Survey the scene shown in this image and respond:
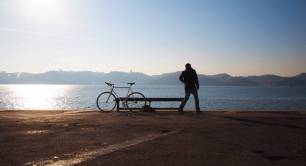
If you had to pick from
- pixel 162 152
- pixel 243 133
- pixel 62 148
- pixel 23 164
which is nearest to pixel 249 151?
pixel 162 152

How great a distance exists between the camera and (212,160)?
702cm

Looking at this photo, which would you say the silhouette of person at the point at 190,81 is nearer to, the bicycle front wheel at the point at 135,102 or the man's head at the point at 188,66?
the man's head at the point at 188,66

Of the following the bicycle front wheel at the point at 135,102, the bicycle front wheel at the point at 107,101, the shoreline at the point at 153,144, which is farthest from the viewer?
the bicycle front wheel at the point at 107,101

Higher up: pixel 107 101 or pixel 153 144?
pixel 107 101

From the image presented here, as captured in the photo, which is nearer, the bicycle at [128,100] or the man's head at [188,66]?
the man's head at [188,66]

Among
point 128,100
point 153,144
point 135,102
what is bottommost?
point 153,144

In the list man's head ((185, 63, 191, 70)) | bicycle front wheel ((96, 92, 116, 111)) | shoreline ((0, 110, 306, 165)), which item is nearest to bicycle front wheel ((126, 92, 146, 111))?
bicycle front wheel ((96, 92, 116, 111))

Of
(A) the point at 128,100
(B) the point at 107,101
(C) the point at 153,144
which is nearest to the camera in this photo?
(C) the point at 153,144

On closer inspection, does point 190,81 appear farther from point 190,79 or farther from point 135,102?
point 135,102

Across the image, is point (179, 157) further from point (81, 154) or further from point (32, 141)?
point (32, 141)

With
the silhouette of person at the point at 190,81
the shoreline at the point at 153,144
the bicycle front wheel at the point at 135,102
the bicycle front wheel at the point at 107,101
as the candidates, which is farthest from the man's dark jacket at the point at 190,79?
the shoreline at the point at 153,144

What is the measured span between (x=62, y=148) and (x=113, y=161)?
1.79 meters

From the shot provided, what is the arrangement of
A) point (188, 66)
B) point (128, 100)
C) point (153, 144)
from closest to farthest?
point (153, 144), point (188, 66), point (128, 100)

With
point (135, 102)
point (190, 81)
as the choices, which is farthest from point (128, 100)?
point (190, 81)
